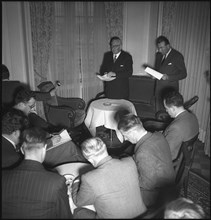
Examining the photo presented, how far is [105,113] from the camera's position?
12.4ft

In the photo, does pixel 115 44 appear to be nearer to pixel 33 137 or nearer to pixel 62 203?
pixel 33 137

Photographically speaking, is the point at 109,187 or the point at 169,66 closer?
the point at 109,187

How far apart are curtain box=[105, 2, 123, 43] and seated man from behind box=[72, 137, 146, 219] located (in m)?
4.04

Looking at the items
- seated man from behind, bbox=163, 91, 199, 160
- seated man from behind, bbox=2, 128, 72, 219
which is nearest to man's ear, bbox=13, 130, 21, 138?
seated man from behind, bbox=2, 128, 72, 219

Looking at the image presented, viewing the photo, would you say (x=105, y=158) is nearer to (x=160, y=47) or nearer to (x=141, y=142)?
(x=141, y=142)

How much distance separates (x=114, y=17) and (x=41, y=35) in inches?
67.8

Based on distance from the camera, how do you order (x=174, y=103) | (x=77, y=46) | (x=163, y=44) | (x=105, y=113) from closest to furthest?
(x=174, y=103) < (x=105, y=113) < (x=163, y=44) < (x=77, y=46)

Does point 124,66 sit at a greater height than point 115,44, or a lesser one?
lesser

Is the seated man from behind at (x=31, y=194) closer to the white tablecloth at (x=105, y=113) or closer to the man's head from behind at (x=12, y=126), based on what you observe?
the man's head from behind at (x=12, y=126)

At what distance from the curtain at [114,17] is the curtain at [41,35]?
128 centimetres

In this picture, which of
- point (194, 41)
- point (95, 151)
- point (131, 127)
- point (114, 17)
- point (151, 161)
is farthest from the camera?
point (114, 17)

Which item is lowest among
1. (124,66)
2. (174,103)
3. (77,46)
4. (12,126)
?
(12,126)

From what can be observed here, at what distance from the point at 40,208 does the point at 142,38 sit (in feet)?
17.3

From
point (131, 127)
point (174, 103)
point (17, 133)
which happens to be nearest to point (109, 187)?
point (131, 127)
